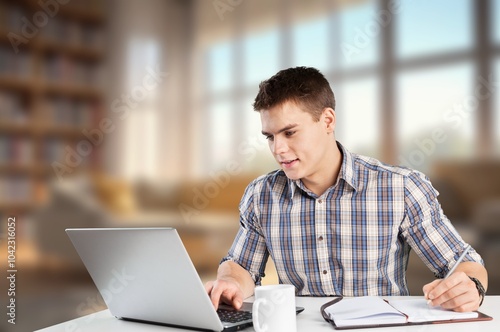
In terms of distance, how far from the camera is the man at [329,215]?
4.34 ft

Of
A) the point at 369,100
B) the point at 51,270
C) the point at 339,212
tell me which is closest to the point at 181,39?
the point at 369,100

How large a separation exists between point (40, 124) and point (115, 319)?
2.65 metres

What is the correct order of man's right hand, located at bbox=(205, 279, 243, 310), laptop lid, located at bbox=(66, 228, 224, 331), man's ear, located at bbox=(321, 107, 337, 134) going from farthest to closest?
man's ear, located at bbox=(321, 107, 337, 134)
man's right hand, located at bbox=(205, 279, 243, 310)
laptop lid, located at bbox=(66, 228, 224, 331)

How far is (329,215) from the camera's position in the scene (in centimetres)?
136

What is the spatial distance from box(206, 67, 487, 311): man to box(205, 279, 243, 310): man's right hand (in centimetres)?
22

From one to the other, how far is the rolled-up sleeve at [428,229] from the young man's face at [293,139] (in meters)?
0.23

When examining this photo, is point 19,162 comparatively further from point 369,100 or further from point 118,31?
point 369,100

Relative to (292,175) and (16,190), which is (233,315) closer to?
(292,175)

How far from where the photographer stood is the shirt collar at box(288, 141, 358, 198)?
136cm

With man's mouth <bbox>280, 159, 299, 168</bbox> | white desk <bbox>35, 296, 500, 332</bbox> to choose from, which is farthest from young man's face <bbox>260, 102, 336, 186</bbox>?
white desk <bbox>35, 296, 500, 332</bbox>

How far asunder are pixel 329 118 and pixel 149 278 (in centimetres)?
72

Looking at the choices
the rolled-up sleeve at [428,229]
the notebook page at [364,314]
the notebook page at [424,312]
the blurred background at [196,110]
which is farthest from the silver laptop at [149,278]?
the blurred background at [196,110]
